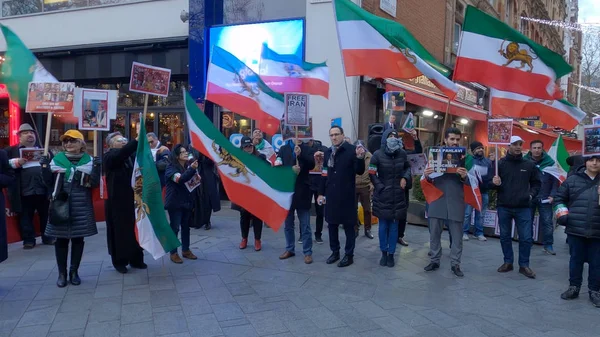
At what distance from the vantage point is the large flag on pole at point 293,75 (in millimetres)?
7758

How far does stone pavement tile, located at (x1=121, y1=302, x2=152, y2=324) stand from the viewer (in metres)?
4.57

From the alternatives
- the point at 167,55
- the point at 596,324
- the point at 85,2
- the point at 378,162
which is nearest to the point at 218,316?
the point at 378,162

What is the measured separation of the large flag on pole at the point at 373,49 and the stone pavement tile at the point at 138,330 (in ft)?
13.9

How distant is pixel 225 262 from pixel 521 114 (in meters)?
4.82

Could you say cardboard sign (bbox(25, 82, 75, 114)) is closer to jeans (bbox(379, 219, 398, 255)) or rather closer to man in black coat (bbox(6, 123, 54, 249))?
man in black coat (bbox(6, 123, 54, 249))

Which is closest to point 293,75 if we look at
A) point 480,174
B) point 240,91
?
point 240,91

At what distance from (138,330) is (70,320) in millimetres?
760

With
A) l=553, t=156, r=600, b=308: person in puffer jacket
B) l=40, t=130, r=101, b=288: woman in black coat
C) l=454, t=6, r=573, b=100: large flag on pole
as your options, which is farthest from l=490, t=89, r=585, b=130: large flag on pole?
l=40, t=130, r=101, b=288: woman in black coat

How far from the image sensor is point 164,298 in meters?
5.19

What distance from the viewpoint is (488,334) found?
14.4 feet

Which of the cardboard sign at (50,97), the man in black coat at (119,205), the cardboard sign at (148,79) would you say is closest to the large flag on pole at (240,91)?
the cardboard sign at (148,79)

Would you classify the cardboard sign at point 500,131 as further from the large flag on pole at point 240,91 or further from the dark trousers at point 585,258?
the large flag on pole at point 240,91

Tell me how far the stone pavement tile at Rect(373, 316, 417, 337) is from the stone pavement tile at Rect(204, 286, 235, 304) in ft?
5.46

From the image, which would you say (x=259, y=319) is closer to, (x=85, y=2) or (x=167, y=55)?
(x=167, y=55)
